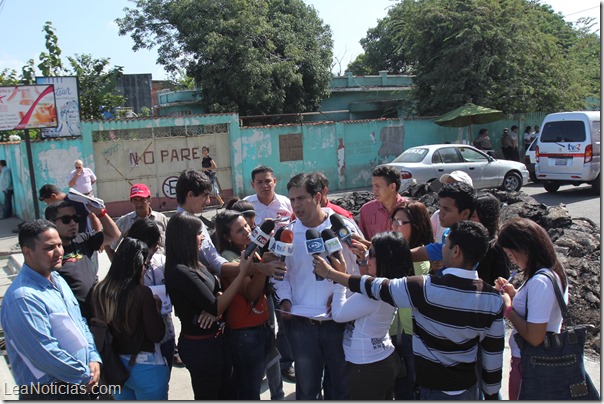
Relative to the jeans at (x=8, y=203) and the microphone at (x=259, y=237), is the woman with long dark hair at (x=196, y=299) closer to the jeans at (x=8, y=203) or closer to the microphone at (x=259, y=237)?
the microphone at (x=259, y=237)

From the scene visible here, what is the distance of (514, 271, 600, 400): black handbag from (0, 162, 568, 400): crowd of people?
7 cm

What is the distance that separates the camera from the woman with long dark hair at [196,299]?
3436mm

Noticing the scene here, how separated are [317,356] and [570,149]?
1267cm

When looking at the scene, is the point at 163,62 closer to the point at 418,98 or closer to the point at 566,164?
the point at 418,98

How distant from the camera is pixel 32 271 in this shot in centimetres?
314

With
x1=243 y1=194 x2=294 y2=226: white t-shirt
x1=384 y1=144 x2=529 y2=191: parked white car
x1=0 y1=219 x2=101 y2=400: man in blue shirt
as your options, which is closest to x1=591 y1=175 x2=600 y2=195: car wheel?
x1=384 y1=144 x2=529 y2=191: parked white car

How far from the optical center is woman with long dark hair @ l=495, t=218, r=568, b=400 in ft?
9.87

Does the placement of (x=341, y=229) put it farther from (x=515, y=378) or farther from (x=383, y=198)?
(x=383, y=198)

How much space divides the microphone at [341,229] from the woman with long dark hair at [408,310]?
48 cm

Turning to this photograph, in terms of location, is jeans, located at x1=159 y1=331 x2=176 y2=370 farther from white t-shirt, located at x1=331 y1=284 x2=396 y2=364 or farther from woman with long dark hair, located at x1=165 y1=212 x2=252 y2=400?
white t-shirt, located at x1=331 y1=284 x2=396 y2=364

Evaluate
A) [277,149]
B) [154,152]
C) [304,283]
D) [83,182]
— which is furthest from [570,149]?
[304,283]

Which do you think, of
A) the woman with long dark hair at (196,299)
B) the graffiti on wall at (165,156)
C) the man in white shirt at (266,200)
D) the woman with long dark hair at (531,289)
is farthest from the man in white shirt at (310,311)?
the graffiti on wall at (165,156)

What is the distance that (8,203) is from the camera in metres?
16.3

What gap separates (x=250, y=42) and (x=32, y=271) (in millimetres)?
19003
